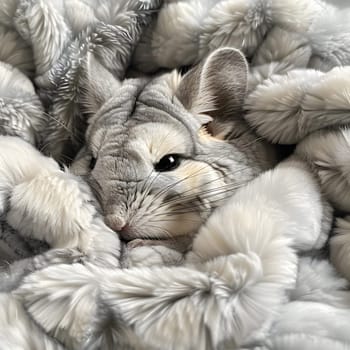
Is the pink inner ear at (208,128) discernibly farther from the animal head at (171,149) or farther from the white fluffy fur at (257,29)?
the white fluffy fur at (257,29)

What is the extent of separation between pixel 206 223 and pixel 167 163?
0.12 meters

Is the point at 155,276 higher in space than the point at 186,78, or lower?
lower

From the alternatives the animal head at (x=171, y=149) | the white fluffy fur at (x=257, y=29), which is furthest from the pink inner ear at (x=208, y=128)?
the white fluffy fur at (x=257, y=29)

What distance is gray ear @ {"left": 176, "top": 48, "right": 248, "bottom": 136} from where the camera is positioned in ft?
2.71

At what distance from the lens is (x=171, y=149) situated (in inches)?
31.2

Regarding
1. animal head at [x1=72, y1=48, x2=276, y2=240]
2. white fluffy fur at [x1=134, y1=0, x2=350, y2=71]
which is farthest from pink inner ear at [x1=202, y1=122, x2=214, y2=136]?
white fluffy fur at [x1=134, y1=0, x2=350, y2=71]

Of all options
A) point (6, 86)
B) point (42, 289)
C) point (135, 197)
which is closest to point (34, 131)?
point (6, 86)

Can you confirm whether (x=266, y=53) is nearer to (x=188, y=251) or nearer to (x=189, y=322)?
(x=188, y=251)

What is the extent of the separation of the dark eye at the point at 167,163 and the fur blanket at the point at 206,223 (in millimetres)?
93

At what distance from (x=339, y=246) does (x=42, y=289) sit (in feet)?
1.08

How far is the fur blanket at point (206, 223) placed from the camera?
1.97 feet

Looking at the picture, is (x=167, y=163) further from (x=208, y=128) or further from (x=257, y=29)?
(x=257, y=29)

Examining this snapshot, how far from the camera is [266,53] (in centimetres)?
91

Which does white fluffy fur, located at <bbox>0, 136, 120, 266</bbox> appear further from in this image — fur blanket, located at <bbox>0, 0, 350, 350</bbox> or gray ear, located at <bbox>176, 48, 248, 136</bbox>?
gray ear, located at <bbox>176, 48, 248, 136</bbox>
